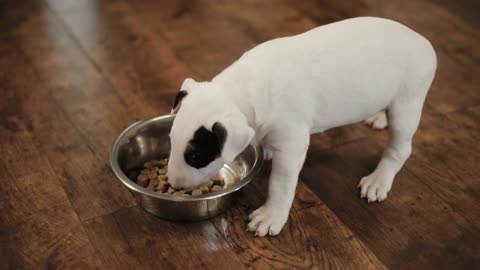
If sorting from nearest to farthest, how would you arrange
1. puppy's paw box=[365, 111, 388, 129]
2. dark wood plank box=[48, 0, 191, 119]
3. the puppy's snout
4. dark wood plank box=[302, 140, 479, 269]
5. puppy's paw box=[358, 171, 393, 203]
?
1. the puppy's snout
2. dark wood plank box=[302, 140, 479, 269]
3. puppy's paw box=[358, 171, 393, 203]
4. puppy's paw box=[365, 111, 388, 129]
5. dark wood plank box=[48, 0, 191, 119]

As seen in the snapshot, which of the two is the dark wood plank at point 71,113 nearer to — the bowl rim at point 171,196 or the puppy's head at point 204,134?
the bowl rim at point 171,196

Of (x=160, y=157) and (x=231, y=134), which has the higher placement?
(x=231, y=134)

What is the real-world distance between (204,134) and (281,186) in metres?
0.43

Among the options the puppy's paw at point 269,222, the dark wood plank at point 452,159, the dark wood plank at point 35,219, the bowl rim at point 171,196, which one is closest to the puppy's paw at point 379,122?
the dark wood plank at point 452,159

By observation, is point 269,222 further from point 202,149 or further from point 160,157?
point 160,157

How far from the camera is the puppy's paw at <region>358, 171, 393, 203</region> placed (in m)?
2.28

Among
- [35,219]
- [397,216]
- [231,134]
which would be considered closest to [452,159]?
[397,216]

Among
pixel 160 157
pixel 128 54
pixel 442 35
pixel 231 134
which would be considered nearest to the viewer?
pixel 231 134

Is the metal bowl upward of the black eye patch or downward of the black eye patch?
downward

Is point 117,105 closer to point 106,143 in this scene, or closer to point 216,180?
point 106,143

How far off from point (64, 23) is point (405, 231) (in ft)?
8.38

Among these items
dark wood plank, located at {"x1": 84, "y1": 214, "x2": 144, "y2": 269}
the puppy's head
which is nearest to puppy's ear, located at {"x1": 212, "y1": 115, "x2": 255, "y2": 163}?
the puppy's head

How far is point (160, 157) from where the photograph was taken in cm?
246

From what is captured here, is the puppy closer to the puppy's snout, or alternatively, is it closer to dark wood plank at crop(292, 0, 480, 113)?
the puppy's snout
